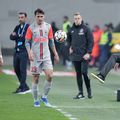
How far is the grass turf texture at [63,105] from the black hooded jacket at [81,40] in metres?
1.09

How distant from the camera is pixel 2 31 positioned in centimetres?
3484

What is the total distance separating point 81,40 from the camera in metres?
17.8

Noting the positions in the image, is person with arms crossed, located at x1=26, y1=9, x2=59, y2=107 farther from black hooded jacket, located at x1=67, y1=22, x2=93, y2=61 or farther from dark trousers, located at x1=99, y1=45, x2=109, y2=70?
dark trousers, located at x1=99, y1=45, x2=109, y2=70

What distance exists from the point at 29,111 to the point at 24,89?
4495mm

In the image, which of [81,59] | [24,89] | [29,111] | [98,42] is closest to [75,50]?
[81,59]

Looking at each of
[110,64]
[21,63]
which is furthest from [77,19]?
[21,63]

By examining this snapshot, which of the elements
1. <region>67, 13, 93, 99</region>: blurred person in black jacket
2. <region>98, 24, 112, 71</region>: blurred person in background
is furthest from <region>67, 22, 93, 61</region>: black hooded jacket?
<region>98, 24, 112, 71</region>: blurred person in background

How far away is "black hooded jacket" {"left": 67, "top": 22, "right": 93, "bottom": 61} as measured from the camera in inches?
696

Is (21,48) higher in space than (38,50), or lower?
lower

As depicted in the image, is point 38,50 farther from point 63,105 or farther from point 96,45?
point 96,45

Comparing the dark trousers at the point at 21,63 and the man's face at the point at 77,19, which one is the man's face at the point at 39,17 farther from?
the dark trousers at the point at 21,63

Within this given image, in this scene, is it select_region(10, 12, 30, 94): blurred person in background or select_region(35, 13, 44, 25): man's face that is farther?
select_region(10, 12, 30, 94): blurred person in background

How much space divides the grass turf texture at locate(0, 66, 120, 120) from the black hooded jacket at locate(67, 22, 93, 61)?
1094 mm

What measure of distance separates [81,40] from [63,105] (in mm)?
2338
